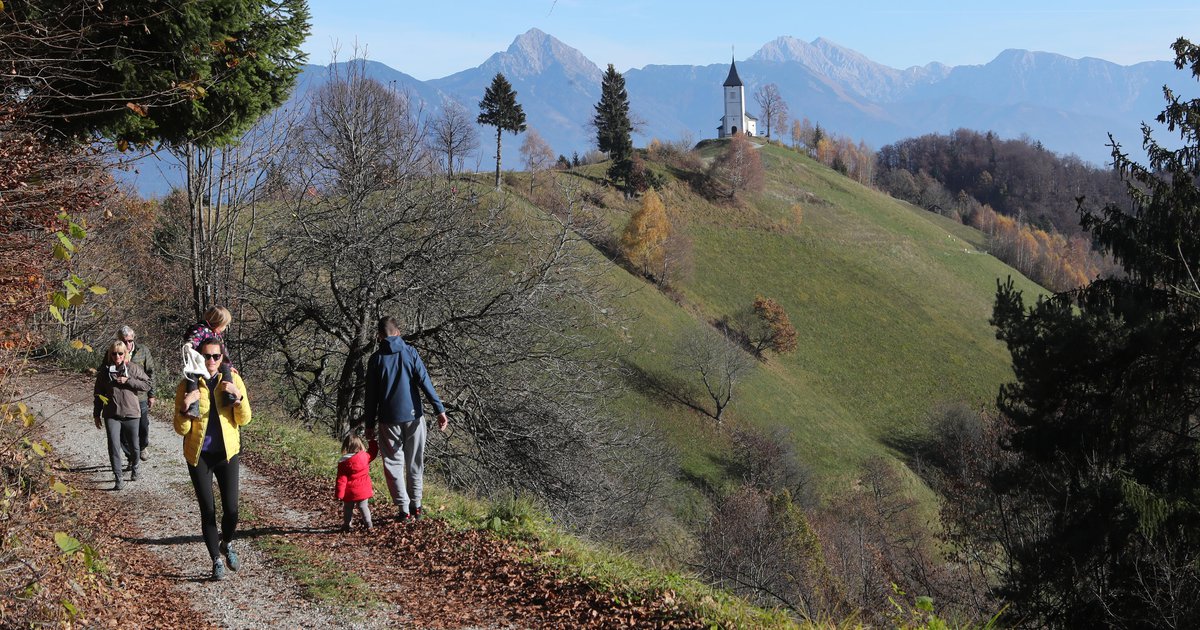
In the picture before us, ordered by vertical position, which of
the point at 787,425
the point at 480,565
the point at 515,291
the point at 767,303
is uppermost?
the point at 515,291

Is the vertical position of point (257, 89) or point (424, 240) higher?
point (257, 89)

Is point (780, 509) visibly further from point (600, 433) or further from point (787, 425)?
point (600, 433)

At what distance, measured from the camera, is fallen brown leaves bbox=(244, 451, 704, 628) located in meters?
5.59

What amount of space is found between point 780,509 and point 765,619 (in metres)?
33.1

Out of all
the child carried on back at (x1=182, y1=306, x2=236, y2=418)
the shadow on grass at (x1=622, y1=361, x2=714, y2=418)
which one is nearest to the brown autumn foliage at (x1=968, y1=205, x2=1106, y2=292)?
the shadow on grass at (x1=622, y1=361, x2=714, y2=418)

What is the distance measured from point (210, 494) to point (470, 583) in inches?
78.5

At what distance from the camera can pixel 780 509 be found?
3712 centimetres

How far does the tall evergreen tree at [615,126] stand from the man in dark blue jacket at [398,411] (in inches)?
3153

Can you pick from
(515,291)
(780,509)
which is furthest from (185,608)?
(780,509)

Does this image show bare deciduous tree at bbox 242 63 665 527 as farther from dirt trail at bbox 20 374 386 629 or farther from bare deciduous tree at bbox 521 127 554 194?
bare deciduous tree at bbox 521 127 554 194

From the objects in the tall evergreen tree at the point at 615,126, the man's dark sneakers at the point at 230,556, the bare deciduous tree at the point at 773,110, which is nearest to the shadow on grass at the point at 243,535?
the man's dark sneakers at the point at 230,556

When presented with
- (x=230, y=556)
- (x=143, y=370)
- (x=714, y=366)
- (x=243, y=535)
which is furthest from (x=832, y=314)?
(x=230, y=556)

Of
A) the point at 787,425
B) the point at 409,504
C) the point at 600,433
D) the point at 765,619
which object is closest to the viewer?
the point at 765,619

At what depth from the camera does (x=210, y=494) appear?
19.9ft
